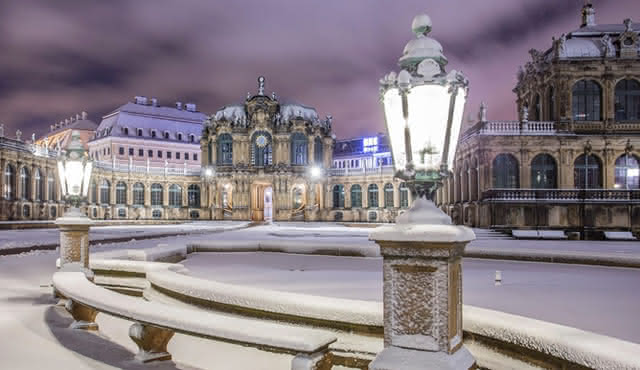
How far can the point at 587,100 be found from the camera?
118 ft

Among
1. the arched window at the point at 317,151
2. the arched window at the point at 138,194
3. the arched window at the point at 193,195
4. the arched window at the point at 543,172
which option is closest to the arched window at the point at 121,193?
the arched window at the point at 138,194

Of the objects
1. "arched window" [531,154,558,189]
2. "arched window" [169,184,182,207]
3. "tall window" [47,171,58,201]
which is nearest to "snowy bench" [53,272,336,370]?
"arched window" [531,154,558,189]

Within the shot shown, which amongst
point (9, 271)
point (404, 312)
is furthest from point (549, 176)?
point (404, 312)

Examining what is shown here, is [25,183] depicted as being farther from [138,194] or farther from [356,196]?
[356,196]

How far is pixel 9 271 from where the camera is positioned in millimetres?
13539

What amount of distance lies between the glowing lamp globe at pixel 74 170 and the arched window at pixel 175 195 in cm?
5368

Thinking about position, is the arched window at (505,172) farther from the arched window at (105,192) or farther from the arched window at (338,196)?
the arched window at (105,192)

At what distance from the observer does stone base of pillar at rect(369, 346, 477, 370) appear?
13.0ft

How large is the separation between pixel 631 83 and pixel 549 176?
28.9 ft

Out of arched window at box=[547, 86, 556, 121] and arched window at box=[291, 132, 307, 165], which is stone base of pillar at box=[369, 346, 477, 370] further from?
arched window at box=[291, 132, 307, 165]

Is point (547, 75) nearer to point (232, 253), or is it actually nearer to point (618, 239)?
point (618, 239)

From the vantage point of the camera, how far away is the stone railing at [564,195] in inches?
1262

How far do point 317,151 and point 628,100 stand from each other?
108 feet

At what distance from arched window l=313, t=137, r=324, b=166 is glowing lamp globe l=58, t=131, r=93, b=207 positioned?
49.6 metres
